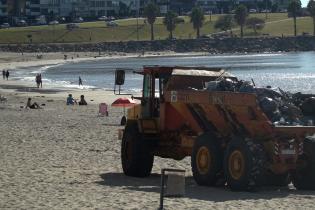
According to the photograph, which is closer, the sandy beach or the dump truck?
the sandy beach

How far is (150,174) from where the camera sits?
60.2 feet

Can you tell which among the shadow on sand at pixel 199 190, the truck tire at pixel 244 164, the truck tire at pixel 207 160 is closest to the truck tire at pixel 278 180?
the shadow on sand at pixel 199 190

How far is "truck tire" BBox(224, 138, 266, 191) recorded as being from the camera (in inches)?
575

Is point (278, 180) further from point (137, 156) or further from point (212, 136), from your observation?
point (137, 156)

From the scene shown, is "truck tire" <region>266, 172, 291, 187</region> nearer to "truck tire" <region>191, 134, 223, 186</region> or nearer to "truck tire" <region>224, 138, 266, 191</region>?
"truck tire" <region>224, 138, 266, 191</region>

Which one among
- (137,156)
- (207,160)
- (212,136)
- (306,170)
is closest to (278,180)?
(306,170)

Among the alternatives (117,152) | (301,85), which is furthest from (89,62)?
(117,152)

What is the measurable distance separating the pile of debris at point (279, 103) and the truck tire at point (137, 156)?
2.52 m

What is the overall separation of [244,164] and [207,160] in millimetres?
1162

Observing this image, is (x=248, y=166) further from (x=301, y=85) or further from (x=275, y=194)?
(x=301, y=85)

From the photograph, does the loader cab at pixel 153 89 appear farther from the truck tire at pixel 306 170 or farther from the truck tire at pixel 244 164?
the truck tire at pixel 306 170

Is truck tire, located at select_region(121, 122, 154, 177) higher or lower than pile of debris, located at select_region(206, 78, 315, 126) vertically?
lower

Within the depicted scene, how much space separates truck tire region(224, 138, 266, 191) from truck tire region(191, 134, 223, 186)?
346 millimetres

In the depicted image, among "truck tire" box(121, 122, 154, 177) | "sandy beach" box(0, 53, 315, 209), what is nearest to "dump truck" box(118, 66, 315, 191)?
"truck tire" box(121, 122, 154, 177)
